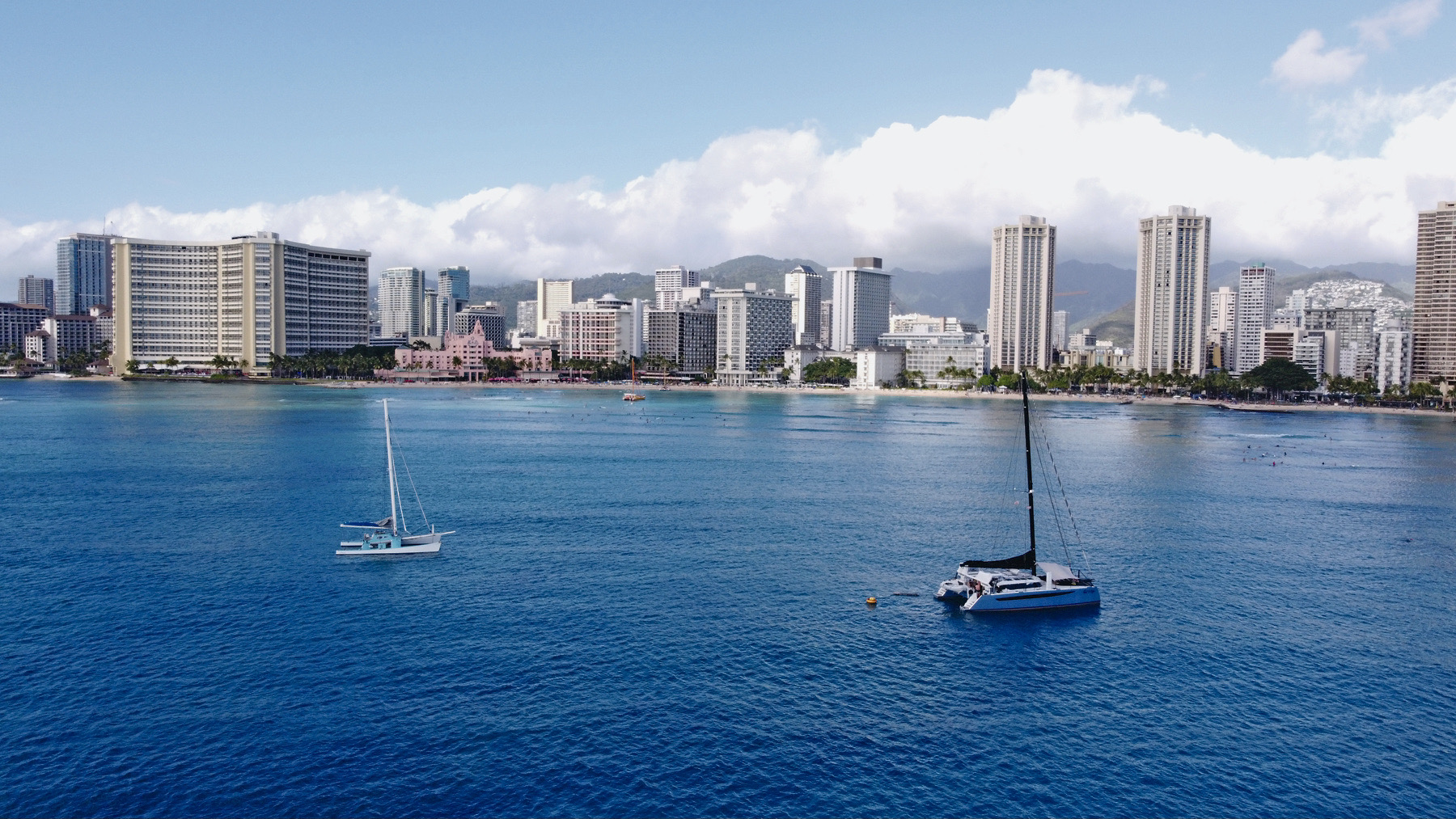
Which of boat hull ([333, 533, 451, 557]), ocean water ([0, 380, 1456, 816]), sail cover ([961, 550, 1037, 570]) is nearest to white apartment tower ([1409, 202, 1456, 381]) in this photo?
ocean water ([0, 380, 1456, 816])

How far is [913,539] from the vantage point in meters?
48.1

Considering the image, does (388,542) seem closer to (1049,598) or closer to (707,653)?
(707,653)

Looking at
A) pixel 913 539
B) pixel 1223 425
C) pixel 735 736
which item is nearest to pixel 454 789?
pixel 735 736

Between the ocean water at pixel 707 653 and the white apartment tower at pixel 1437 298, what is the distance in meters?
158

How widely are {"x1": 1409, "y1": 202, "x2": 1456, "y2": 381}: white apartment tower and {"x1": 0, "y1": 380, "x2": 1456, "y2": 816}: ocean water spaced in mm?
157672

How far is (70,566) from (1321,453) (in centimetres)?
9740

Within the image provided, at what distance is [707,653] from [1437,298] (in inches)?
8594

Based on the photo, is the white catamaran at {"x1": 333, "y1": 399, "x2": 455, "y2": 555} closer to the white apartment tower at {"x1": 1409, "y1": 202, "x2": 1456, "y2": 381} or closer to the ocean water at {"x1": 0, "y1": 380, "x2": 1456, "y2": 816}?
the ocean water at {"x1": 0, "y1": 380, "x2": 1456, "y2": 816}

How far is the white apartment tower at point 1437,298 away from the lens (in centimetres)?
19188

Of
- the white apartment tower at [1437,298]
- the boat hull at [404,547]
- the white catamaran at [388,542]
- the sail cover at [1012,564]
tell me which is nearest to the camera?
the sail cover at [1012,564]

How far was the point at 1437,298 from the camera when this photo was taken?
7712 inches

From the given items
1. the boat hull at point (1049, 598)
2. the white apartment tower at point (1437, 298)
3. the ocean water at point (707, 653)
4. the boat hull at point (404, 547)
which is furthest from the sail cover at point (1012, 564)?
the white apartment tower at point (1437, 298)

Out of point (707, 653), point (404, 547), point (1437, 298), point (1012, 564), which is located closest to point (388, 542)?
point (404, 547)

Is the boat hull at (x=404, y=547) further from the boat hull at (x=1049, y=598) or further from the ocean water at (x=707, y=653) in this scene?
the boat hull at (x=1049, y=598)
